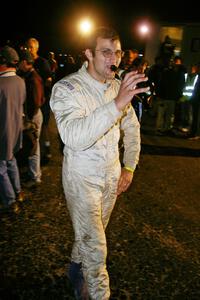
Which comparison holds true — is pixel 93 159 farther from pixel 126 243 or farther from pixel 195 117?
pixel 195 117

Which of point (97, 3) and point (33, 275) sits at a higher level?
point (97, 3)

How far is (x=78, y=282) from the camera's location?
3010 millimetres

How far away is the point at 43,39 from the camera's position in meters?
40.2

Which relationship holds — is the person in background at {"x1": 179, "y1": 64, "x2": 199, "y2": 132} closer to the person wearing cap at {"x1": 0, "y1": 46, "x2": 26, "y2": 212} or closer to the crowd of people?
the person wearing cap at {"x1": 0, "y1": 46, "x2": 26, "y2": 212}

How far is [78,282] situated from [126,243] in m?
1.16

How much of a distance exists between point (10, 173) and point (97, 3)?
90.8 feet

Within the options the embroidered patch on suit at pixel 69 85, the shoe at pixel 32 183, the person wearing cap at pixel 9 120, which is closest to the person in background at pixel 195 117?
the shoe at pixel 32 183

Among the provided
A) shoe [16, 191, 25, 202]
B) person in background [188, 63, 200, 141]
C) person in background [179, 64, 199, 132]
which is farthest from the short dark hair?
person in background [179, 64, 199, 132]

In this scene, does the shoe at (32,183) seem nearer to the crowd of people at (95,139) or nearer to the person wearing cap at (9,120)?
the person wearing cap at (9,120)

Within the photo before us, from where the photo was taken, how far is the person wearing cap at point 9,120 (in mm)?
4395

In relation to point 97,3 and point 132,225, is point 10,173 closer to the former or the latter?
point 132,225

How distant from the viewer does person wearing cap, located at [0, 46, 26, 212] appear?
14.4 ft

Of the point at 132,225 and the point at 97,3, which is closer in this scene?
the point at 132,225

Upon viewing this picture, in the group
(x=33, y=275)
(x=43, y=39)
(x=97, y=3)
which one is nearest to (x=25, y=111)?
(x=33, y=275)
